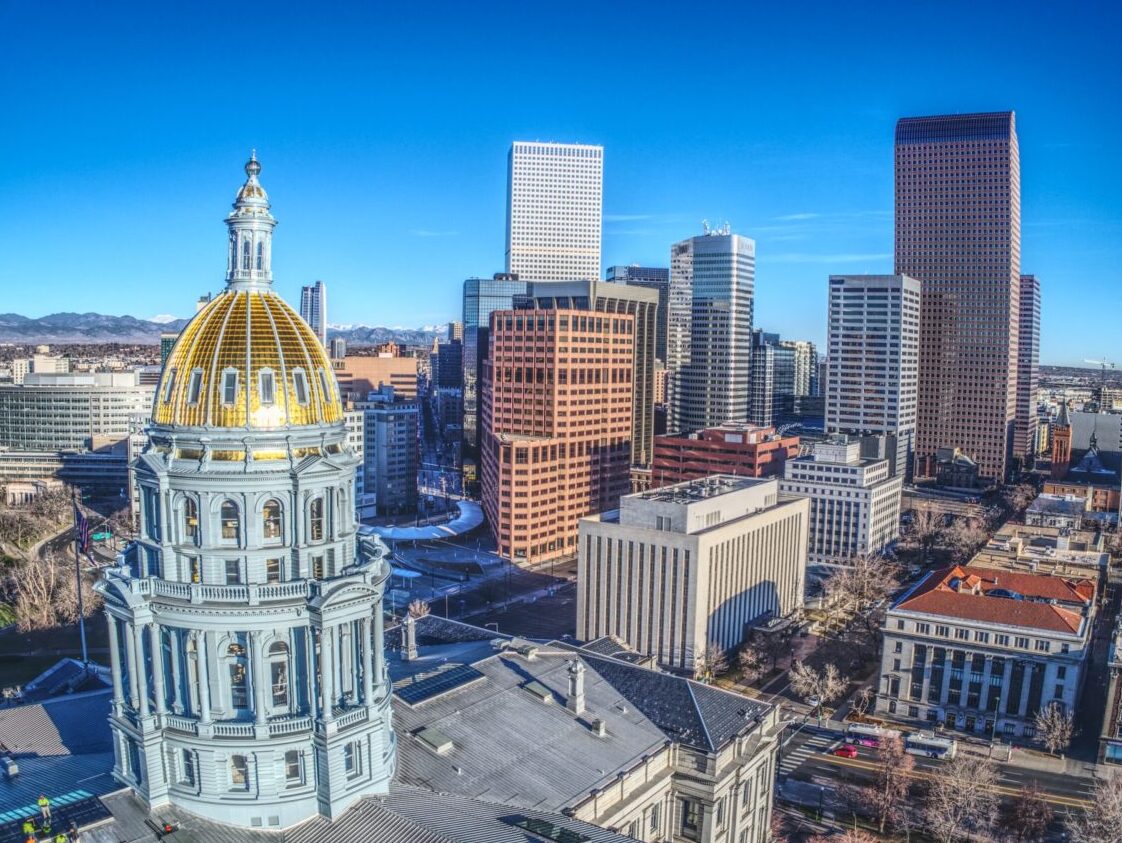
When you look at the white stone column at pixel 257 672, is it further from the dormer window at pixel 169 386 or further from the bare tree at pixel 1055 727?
the bare tree at pixel 1055 727

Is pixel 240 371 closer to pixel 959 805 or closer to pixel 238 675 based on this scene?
pixel 238 675

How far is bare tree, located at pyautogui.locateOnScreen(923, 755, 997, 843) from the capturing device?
8344cm

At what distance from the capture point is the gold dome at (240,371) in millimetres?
49844

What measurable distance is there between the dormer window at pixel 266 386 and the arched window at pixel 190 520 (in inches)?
265

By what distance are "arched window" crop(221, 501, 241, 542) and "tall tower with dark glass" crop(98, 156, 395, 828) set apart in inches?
3.1

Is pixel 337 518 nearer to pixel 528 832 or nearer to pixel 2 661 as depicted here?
pixel 528 832

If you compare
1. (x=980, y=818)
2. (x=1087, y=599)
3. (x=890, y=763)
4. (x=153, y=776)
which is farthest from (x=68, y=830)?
(x=1087, y=599)

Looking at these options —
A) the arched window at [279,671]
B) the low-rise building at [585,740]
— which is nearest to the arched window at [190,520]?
the arched window at [279,671]

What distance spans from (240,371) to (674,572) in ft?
303

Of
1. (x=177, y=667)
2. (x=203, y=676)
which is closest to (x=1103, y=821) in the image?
(x=203, y=676)

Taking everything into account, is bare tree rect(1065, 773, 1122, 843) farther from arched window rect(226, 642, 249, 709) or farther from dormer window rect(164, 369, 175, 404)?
dormer window rect(164, 369, 175, 404)

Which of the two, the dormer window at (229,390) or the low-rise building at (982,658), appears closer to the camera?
the dormer window at (229,390)

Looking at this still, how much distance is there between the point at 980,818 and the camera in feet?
289

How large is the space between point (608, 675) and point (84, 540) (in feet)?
188
